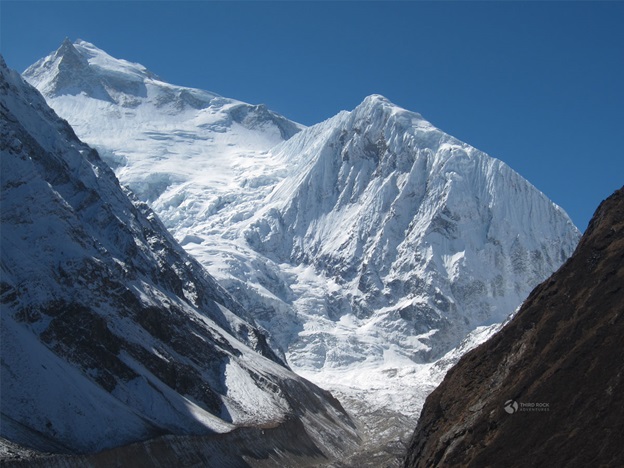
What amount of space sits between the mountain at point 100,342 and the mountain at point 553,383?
55.5 m

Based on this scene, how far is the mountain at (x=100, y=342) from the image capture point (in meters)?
104

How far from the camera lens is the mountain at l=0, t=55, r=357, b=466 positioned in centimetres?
10419

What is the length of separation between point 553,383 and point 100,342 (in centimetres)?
9492

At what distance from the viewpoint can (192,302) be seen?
193000 mm

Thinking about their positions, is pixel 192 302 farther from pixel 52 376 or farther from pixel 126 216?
pixel 52 376

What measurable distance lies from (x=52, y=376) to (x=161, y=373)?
32182mm

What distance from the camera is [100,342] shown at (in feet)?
413

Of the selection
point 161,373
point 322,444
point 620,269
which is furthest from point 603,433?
point 322,444

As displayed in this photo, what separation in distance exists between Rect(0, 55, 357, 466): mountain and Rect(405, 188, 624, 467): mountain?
5550 centimetres

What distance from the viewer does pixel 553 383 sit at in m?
39.0

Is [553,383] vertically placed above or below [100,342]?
below

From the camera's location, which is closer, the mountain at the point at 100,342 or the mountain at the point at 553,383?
the mountain at the point at 553,383

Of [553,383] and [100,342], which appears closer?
[553,383]

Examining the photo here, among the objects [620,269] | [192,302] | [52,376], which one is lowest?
[52,376]
